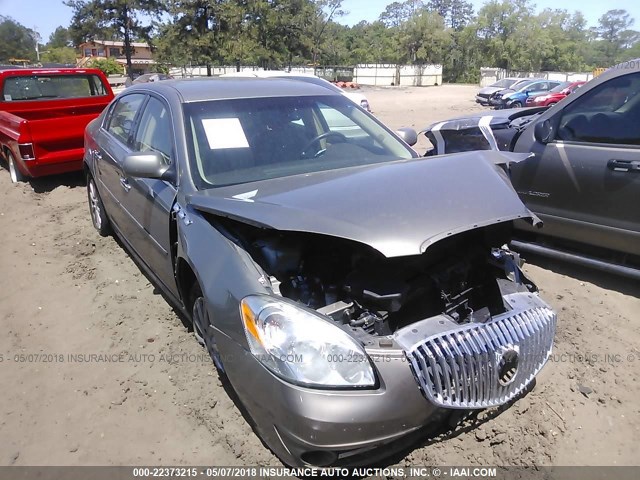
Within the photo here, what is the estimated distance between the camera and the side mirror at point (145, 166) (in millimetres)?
2945

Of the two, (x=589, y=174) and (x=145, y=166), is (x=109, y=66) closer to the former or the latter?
(x=145, y=166)

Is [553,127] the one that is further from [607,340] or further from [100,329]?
[100,329]

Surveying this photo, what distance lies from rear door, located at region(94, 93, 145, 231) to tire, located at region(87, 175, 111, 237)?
0.97 feet

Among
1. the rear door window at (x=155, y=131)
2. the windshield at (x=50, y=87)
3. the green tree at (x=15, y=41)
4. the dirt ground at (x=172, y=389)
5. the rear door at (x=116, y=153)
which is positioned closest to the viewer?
the dirt ground at (x=172, y=389)

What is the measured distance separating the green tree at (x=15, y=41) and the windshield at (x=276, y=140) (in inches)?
2913

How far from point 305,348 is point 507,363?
0.88 m

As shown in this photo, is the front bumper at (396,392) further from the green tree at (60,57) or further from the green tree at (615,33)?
the green tree at (615,33)

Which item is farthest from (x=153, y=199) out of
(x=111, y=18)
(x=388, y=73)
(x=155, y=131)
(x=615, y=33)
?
(x=615, y=33)

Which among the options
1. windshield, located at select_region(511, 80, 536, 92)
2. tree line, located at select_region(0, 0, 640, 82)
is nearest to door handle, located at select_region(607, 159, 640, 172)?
windshield, located at select_region(511, 80, 536, 92)

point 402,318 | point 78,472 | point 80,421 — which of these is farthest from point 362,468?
point 80,421

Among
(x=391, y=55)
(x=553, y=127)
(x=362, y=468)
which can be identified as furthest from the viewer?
(x=391, y=55)

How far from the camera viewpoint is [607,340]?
330 centimetres

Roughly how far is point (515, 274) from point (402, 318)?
81 centimetres

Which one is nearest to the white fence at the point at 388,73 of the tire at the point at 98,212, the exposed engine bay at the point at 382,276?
the tire at the point at 98,212
